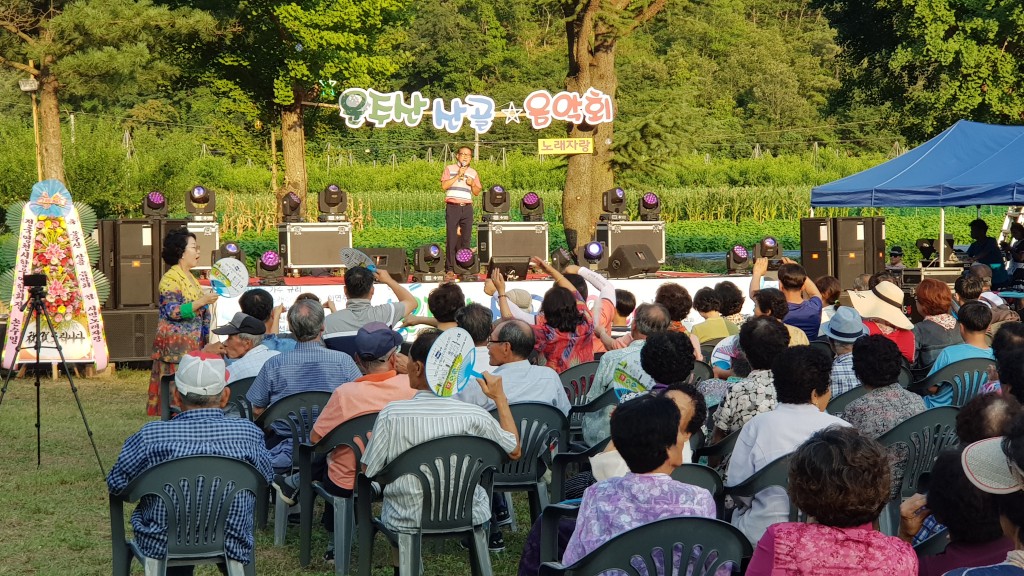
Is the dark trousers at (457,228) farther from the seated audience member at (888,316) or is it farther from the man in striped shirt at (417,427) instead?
the man in striped shirt at (417,427)

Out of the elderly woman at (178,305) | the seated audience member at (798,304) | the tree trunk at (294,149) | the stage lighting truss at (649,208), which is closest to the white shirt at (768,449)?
the seated audience member at (798,304)

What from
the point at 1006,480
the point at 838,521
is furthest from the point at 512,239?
the point at 1006,480

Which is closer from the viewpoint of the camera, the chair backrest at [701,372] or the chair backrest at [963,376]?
the chair backrest at [963,376]

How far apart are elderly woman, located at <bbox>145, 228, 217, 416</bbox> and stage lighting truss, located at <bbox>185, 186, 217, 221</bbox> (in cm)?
630

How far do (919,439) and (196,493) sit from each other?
2.46m

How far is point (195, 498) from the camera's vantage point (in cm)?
341

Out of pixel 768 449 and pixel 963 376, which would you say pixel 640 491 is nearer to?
pixel 768 449

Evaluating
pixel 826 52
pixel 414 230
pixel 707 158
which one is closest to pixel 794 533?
pixel 414 230

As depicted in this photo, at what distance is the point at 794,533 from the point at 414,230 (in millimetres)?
22022

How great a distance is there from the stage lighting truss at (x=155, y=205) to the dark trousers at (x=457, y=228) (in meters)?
3.32

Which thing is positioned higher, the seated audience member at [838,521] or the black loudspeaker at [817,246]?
the black loudspeaker at [817,246]

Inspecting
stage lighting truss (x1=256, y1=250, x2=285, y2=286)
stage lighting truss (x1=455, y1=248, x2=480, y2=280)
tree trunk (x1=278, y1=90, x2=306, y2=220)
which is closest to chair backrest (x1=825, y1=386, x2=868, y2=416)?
stage lighting truss (x1=455, y1=248, x2=480, y2=280)

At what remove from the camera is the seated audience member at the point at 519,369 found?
14.5ft

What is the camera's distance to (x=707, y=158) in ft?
118
